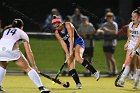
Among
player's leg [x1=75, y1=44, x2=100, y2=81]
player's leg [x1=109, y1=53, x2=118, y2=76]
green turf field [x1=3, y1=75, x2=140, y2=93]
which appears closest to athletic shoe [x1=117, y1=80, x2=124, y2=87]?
green turf field [x1=3, y1=75, x2=140, y2=93]

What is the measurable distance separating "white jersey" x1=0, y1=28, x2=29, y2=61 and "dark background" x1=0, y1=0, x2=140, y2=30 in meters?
16.4

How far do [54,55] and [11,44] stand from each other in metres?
8.67

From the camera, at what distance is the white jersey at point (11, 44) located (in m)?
13.1

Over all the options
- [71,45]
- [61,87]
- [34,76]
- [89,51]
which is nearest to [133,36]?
[71,45]

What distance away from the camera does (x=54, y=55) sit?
71.6 feet

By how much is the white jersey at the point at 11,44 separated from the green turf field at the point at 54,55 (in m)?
7.75

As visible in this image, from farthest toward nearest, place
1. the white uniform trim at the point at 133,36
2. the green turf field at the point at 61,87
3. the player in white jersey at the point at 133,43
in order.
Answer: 1. the white uniform trim at the point at 133,36
2. the player in white jersey at the point at 133,43
3. the green turf field at the point at 61,87

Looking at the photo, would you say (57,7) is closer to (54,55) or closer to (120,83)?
(54,55)

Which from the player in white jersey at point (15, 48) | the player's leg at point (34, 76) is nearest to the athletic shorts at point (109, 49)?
the player in white jersey at point (15, 48)

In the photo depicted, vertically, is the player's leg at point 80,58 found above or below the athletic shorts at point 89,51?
above

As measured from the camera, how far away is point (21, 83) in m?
17.1

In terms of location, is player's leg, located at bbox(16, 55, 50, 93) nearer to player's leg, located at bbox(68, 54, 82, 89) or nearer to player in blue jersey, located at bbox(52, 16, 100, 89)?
player in blue jersey, located at bbox(52, 16, 100, 89)

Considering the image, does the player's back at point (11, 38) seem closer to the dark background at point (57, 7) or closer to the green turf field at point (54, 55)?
the green turf field at point (54, 55)

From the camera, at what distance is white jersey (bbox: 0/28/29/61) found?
13148mm
